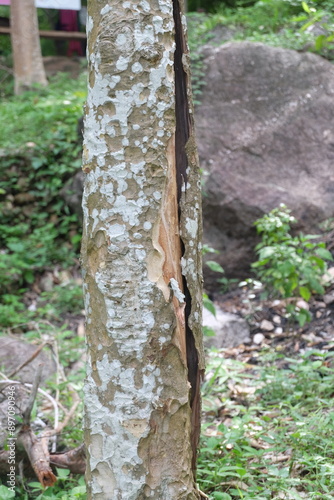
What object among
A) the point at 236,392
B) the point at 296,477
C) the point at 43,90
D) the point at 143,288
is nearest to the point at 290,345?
the point at 236,392

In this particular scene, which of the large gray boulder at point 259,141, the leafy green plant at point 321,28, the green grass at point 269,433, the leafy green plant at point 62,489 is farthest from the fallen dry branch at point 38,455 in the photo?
the leafy green plant at point 321,28

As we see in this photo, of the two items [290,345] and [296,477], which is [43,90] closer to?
[290,345]

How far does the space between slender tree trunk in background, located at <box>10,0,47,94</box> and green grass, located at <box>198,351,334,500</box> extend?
6.36 m

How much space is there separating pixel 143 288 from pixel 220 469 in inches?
38.7

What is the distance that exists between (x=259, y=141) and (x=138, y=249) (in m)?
3.88

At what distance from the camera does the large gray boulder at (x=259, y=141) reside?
495 cm

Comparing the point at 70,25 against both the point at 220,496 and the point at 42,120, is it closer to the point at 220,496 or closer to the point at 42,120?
the point at 42,120

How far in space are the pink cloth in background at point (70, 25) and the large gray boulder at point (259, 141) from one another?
5804mm

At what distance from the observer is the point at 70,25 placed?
10914mm

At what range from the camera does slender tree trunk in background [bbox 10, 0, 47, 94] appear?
8.00 meters

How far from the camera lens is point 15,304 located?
4.98 metres

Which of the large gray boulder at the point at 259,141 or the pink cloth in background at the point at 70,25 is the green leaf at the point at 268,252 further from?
the pink cloth in background at the point at 70,25

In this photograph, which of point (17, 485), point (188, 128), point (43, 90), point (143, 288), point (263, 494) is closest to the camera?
point (143, 288)

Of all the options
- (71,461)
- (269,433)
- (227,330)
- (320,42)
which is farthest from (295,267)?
(320,42)
